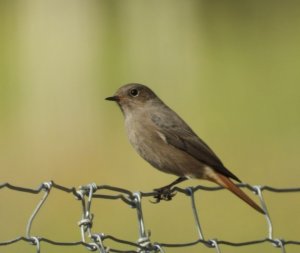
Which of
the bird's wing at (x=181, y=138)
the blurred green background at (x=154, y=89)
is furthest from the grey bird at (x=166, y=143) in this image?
the blurred green background at (x=154, y=89)

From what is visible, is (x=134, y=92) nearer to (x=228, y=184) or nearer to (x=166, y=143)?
(x=166, y=143)

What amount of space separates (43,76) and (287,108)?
117 inches

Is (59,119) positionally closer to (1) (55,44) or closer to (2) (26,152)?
(2) (26,152)

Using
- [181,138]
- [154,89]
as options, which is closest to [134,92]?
[181,138]

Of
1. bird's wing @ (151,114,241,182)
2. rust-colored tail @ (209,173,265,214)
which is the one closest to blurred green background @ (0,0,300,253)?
bird's wing @ (151,114,241,182)

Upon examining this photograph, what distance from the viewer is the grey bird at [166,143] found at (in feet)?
24.0

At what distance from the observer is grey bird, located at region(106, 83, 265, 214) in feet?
24.0

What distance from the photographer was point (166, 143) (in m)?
7.46

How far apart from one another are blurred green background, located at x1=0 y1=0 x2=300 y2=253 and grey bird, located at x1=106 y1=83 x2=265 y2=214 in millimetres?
1106

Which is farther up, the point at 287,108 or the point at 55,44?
the point at 55,44

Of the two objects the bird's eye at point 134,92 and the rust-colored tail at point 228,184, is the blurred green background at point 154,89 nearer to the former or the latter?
the bird's eye at point 134,92

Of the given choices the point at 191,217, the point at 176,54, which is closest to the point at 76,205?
the point at 191,217

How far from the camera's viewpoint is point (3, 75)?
14.4 metres

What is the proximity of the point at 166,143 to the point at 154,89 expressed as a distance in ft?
20.8
